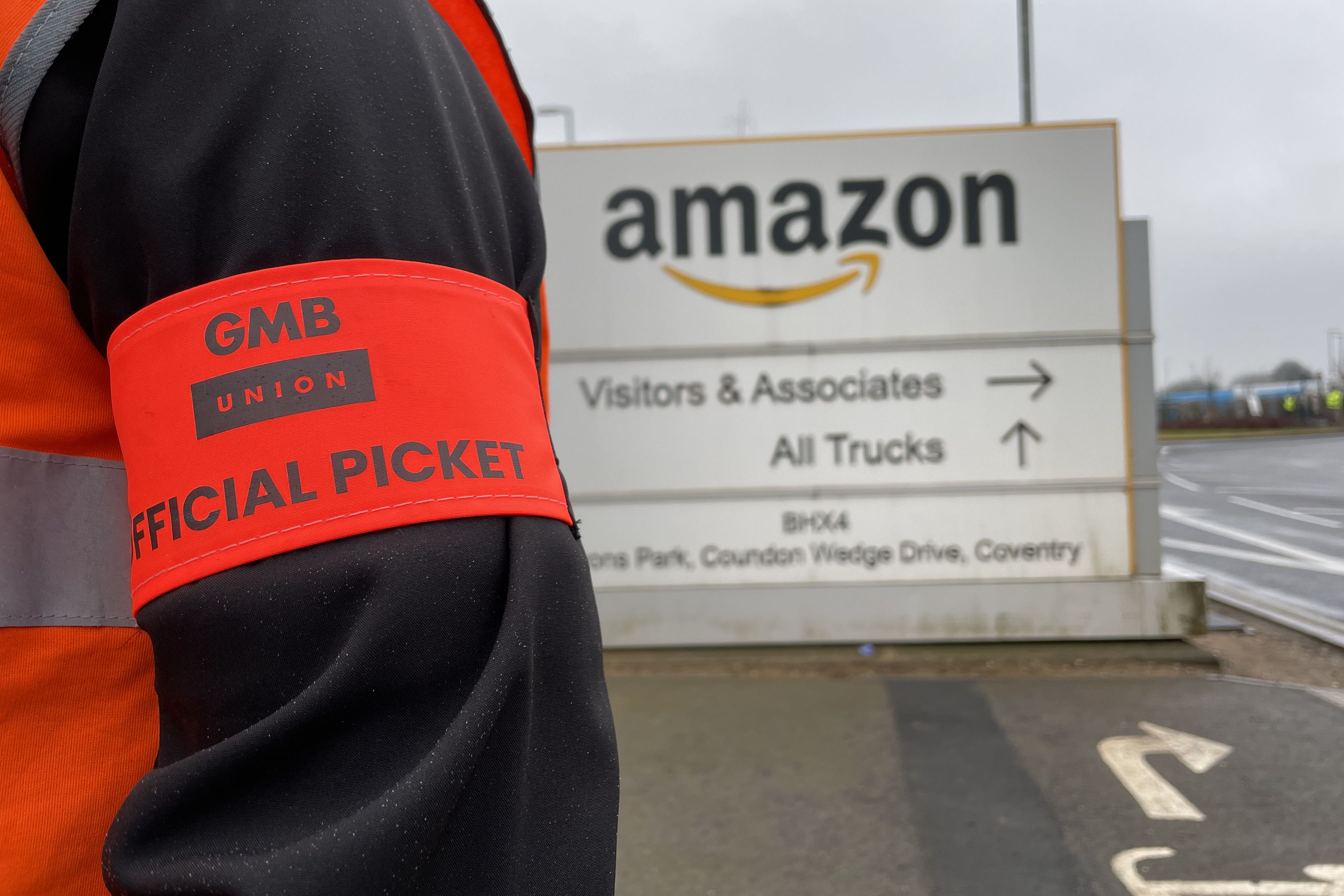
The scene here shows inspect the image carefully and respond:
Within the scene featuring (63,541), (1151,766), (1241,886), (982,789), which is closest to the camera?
(63,541)

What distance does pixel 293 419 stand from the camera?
50 centimetres

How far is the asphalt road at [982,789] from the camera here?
251cm

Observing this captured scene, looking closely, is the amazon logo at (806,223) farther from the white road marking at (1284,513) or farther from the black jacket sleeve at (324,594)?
the white road marking at (1284,513)

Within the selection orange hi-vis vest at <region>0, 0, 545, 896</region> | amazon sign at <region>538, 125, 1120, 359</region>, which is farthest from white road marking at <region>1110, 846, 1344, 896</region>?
amazon sign at <region>538, 125, 1120, 359</region>

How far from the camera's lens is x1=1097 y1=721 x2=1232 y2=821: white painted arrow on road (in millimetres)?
2857

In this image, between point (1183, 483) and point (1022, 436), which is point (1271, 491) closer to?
point (1183, 483)

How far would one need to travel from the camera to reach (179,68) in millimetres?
538

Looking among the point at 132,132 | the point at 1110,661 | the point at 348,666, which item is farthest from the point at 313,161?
the point at 1110,661

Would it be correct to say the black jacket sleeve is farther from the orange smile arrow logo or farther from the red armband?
the orange smile arrow logo

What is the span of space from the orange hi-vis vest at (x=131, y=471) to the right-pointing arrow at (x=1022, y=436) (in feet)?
14.5

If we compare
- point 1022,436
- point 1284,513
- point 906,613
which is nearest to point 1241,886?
point 906,613

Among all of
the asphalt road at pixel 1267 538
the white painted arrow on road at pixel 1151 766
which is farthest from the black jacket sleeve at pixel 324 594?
the asphalt road at pixel 1267 538

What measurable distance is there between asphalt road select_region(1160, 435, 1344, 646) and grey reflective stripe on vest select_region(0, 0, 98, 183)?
5126 millimetres

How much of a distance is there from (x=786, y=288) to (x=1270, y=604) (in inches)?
166
